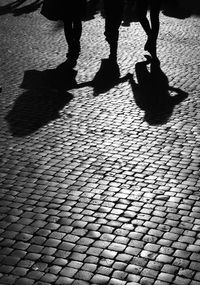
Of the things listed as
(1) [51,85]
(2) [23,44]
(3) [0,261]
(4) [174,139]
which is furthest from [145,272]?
(2) [23,44]

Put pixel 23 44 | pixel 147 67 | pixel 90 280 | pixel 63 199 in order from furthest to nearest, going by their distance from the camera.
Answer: pixel 23 44, pixel 147 67, pixel 63 199, pixel 90 280

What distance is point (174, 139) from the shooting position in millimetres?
6816

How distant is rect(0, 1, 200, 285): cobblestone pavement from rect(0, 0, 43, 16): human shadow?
762cm

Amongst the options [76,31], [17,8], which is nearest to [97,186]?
[76,31]

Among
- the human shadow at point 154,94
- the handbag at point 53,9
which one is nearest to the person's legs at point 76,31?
the handbag at point 53,9

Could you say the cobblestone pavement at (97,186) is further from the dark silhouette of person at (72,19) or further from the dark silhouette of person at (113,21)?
the dark silhouette of person at (113,21)

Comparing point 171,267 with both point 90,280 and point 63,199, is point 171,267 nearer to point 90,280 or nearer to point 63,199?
point 90,280

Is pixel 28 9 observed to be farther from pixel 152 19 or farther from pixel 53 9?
pixel 152 19

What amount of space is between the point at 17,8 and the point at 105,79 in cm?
925

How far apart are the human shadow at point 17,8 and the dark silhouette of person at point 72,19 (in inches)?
263

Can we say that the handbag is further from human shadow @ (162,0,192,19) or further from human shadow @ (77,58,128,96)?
human shadow @ (162,0,192,19)

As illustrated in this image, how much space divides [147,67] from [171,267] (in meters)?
6.39

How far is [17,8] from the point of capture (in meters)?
17.8

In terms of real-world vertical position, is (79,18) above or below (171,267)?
above
